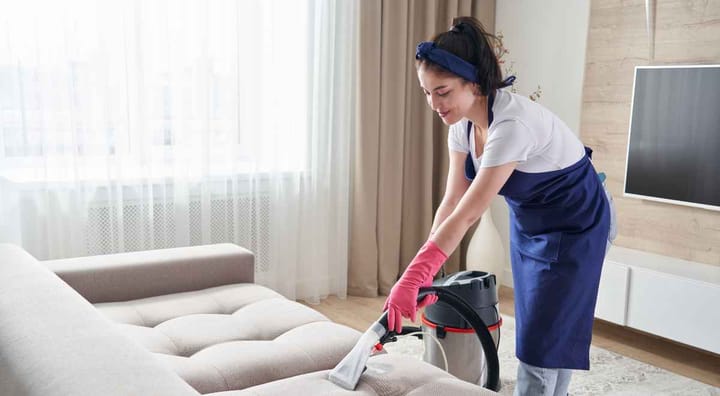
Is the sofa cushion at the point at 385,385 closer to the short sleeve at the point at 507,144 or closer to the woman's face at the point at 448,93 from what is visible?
the short sleeve at the point at 507,144

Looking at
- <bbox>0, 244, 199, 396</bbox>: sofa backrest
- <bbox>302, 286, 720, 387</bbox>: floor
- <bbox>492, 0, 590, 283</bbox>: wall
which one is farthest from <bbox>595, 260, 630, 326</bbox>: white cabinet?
<bbox>0, 244, 199, 396</bbox>: sofa backrest

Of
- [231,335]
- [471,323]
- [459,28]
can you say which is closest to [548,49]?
[459,28]

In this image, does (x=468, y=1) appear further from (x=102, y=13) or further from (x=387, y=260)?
(x=102, y=13)

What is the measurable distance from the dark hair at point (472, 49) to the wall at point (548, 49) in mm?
2293

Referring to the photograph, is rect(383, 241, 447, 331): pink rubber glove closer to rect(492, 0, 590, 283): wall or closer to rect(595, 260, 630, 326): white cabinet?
rect(595, 260, 630, 326): white cabinet

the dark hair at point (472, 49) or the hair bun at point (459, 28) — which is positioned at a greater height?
the hair bun at point (459, 28)

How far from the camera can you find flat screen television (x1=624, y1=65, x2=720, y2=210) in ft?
10.6

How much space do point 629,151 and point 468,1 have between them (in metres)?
1.35

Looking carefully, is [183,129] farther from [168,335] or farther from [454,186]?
[454,186]

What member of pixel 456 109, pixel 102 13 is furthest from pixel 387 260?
pixel 456 109

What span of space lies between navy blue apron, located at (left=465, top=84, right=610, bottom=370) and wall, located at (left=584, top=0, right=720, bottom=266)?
170cm

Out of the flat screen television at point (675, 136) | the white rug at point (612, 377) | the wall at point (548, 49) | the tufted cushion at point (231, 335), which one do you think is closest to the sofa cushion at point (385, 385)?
the tufted cushion at point (231, 335)

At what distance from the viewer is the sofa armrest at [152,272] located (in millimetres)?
2322

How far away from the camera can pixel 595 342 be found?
11.1 feet
